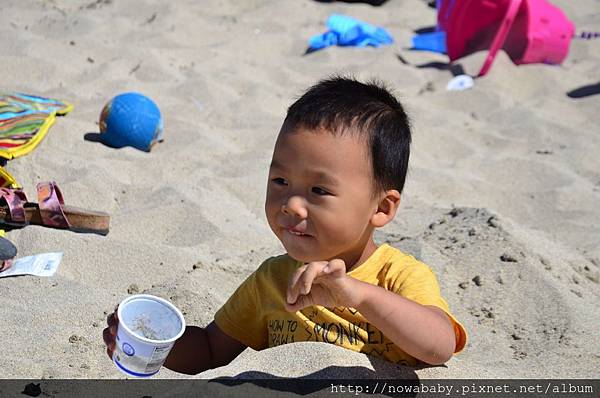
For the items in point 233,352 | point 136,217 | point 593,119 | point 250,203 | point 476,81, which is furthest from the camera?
point 476,81

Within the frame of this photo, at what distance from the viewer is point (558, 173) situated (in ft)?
13.1

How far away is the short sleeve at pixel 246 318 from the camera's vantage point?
86.9 inches

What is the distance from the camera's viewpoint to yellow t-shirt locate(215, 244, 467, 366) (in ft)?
6.60

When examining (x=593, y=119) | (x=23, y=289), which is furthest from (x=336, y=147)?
(x=593, y=119)

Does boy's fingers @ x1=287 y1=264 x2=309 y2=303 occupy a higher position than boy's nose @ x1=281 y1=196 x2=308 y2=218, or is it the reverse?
boy's nose @ x1=281 y1=196 x2=308 y2=218

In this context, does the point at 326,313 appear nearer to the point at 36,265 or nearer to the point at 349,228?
the point at 349,228

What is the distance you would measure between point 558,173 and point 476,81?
1624 mm

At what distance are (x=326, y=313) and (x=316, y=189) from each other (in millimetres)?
344

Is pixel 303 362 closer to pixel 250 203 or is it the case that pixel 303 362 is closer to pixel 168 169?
pixel 250 203

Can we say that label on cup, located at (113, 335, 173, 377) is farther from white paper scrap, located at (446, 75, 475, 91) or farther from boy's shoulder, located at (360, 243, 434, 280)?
white paper scrap, located at (446, 75, 475, 91)

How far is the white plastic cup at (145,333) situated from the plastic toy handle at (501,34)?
4.15m

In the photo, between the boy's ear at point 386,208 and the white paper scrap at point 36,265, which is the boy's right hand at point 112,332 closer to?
the boy's ear at point 386,208

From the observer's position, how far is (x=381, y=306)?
178 cm

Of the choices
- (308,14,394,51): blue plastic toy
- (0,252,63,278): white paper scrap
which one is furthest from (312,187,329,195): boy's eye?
(308,14,394,51): blue plastic toy
